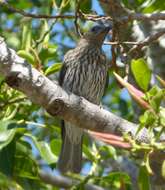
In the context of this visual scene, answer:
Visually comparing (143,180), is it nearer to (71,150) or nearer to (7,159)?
(7,159)

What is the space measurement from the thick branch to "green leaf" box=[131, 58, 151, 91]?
→ 31 cm

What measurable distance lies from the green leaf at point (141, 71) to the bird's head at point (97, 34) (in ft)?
9.11

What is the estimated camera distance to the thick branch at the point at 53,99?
104 inches

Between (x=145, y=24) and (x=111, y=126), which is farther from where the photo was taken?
(x=145, y=24)

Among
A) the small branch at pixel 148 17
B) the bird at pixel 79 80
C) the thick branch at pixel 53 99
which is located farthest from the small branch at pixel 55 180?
the thick branch at pixel 53 99

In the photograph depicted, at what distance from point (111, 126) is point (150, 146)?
0.68 m

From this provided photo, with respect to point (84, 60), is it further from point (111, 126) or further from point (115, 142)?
point (115, 142)

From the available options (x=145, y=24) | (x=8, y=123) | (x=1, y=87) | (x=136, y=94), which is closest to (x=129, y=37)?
(x=145, y=24)

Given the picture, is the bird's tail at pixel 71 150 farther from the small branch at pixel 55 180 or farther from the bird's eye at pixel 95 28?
the bird's eye at pixel 95 28

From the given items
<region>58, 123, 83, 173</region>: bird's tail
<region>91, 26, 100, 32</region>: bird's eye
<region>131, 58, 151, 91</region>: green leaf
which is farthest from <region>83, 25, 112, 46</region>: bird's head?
<region>131, 58, 151, 91</region>: green leaf

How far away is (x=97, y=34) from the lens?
523 cm

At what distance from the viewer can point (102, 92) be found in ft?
16.4

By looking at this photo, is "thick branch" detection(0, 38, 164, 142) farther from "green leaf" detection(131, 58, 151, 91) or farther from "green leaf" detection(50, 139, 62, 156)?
"green leaf" detection(50, 139, 62, 156)

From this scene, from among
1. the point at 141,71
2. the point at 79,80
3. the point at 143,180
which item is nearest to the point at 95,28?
the point at 79,80
